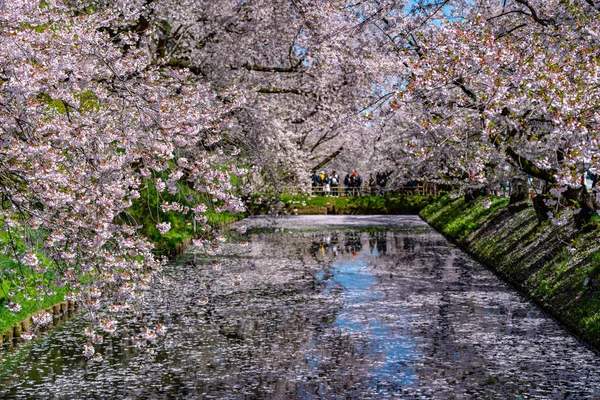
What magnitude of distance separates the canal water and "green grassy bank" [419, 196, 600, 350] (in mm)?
396

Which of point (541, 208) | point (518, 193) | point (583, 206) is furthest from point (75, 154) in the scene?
point (518, 193)

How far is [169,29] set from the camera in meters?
26.4

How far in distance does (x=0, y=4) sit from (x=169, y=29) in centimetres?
1900

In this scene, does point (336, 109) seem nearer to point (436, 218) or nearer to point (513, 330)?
point (513, 330)

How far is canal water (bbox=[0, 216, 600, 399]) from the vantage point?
10242 mm

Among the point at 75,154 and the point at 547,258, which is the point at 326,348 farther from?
the point at 547,258

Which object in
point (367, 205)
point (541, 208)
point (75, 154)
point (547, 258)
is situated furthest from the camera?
point (367, 205)

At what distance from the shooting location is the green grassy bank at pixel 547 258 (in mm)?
14148

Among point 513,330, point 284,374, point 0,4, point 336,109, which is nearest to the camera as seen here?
point 0,4

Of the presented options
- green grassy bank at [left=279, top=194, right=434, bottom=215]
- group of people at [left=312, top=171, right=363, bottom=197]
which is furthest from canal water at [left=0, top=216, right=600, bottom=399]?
group of people at [left=312, top=171, right=363, bottom=197]

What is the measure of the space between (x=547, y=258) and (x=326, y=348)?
8302 mm

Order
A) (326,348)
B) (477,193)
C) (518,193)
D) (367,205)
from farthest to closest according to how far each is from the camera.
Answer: (367,205), (477,193), (518,193), (326,348)

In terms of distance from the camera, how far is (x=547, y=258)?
18.9 m

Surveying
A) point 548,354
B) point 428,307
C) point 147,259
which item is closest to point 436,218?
point 428,307
